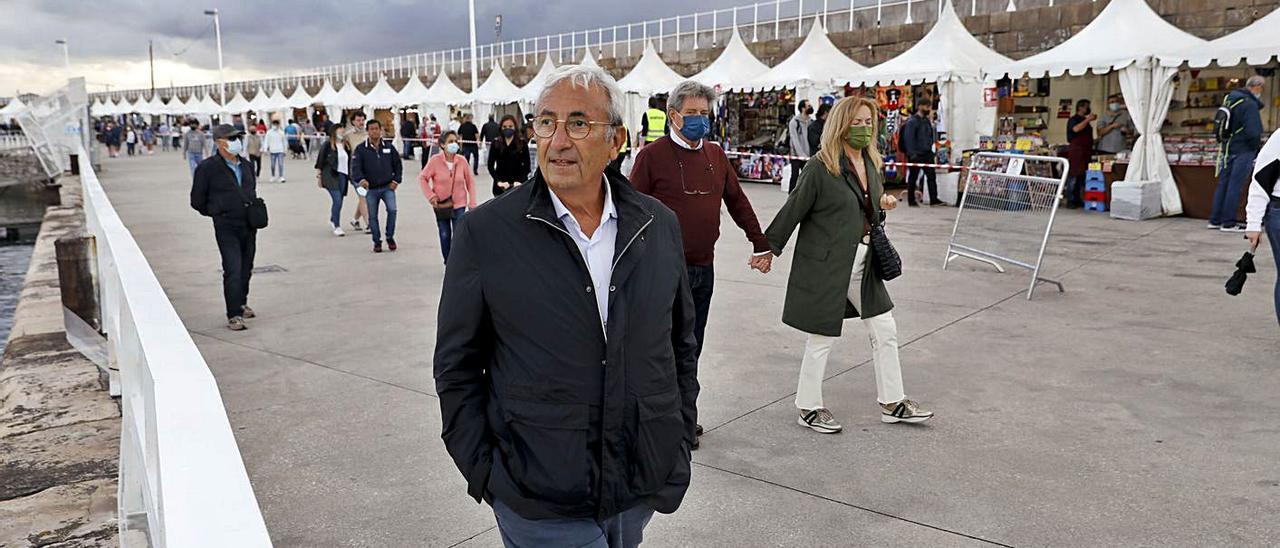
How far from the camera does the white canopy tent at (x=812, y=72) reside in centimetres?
1822

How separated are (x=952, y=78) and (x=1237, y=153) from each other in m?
5.05

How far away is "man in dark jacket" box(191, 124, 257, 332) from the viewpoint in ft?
24.7

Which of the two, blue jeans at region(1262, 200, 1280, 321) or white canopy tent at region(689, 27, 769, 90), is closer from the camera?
blue jeans at region(1262, 200, 1280, 321)

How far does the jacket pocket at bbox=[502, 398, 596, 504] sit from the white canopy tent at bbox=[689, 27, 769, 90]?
1850cm

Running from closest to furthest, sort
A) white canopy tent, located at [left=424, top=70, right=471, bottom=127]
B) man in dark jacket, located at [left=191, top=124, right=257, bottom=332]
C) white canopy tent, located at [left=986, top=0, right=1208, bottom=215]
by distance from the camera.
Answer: man in dark jacket, located at [left=191, top=124, right=257, bottom=332] < white canopy tent, located at [left=986, top=0, right=1208, bottom=215] < white canopy tent, located at [left=424, top=70, right=471, bottom=127]

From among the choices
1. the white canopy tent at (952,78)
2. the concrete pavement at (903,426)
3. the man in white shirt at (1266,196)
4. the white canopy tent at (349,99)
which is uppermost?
the white canopy tent at (349,99)

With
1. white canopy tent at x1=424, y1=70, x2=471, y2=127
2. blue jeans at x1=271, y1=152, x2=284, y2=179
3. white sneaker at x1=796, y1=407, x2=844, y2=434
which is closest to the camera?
white sneaker at x1=796, y1=407, x2=844, y2=434

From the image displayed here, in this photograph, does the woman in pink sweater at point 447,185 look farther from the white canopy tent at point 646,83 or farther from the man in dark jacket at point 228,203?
the white canopy tent at point 646,83

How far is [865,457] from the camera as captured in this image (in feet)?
15.0

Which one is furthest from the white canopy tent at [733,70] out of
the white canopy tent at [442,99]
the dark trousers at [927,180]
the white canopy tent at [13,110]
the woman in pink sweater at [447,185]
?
the white canopy tent at [13,110]

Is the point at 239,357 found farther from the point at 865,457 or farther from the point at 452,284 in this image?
the point at 452,284

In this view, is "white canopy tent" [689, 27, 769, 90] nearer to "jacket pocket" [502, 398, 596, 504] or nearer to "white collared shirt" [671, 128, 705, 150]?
"white collared shirt" [671, 128, 705, 150]

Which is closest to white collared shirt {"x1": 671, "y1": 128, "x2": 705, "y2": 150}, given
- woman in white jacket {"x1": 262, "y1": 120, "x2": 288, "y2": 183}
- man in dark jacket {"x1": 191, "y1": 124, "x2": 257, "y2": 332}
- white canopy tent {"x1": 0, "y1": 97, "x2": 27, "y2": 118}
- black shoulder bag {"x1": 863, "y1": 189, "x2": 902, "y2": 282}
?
black shoulder bag {"x1": 863, "y1": 189, "x2": 902, "y2": 282}

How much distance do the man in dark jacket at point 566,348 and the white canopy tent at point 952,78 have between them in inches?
598
